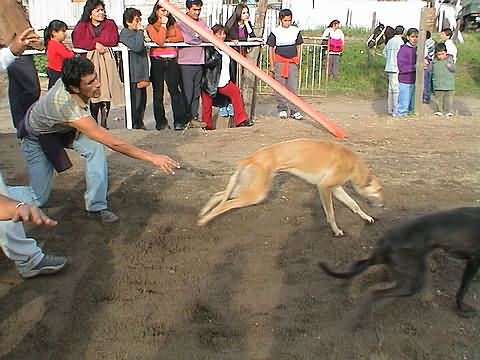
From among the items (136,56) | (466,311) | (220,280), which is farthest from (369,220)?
(136,56)

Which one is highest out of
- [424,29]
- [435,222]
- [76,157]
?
[424,29]

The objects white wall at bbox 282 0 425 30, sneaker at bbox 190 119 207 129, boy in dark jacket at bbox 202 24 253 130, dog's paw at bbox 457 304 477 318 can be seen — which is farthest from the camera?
white wall at bbox 282 0 425 30

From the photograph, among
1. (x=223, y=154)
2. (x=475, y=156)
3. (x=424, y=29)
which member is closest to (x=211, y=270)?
(x=223, y=154)

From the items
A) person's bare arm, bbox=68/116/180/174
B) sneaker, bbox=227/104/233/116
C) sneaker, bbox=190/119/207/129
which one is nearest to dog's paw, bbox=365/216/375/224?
person's bare arm, bbox=68/116/180/174

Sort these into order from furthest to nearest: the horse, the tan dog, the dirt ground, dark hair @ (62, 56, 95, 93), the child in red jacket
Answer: the horse → the child in red jacket → the tan dog → dark hair @ (62, 56, 95, 93) → the dirt ground

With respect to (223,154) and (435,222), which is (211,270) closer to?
(435,222)

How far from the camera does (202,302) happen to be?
13.1ft

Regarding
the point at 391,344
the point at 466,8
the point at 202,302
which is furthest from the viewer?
the point at 466,8

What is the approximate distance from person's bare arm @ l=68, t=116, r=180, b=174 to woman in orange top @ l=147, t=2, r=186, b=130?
4431 millimetres

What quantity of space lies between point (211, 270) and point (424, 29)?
25.4 feet

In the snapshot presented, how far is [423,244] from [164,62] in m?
6.19

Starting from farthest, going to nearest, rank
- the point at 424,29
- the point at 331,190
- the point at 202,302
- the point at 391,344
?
the point at 424,29 → the point at 331,190 → the point at 202,302 → the point at 391,344

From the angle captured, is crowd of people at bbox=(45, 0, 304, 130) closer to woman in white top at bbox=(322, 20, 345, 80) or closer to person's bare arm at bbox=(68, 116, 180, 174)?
person's bare arm at bbox=(68, 116, 180, 174)

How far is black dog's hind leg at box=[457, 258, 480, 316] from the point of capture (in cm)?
363
